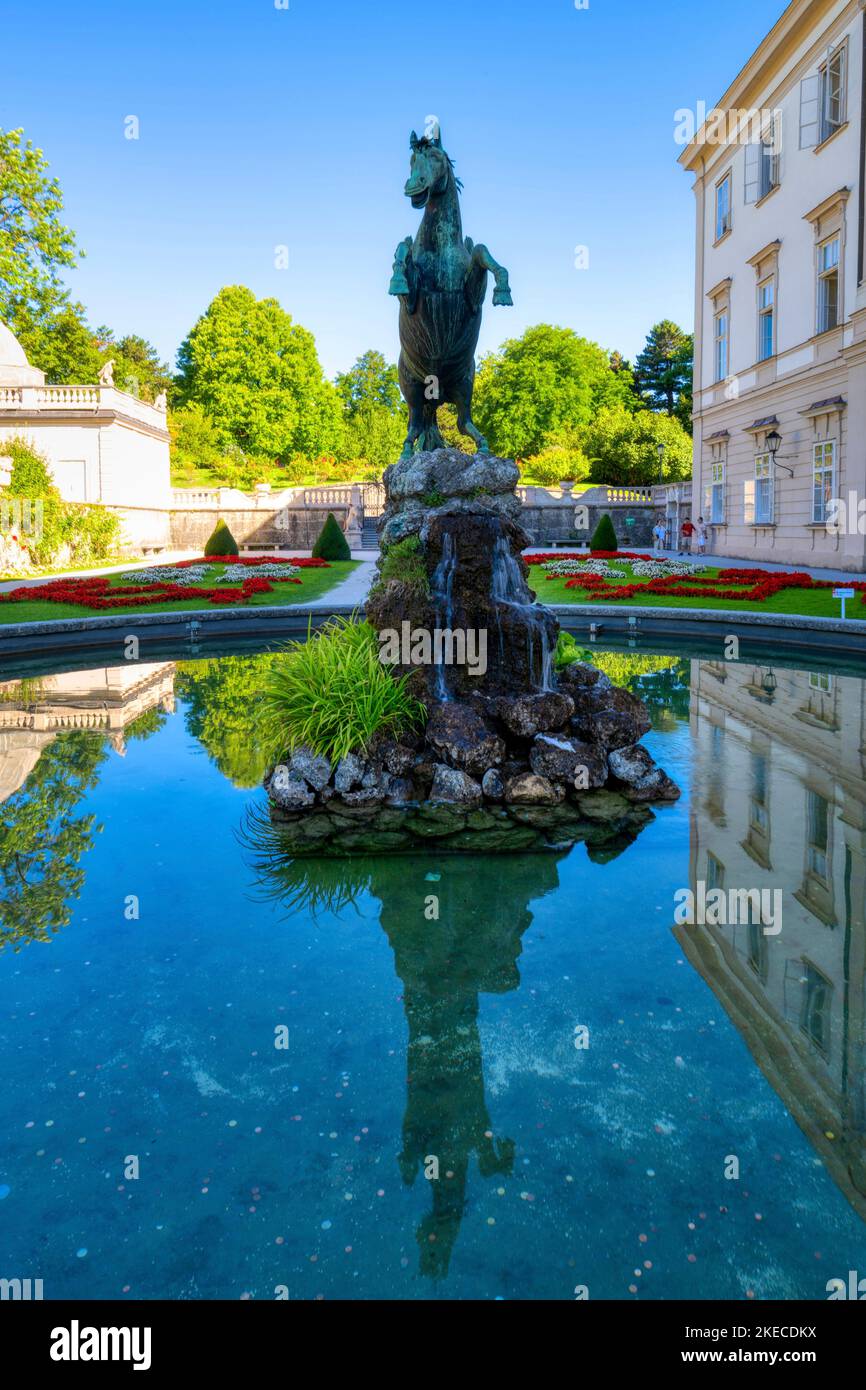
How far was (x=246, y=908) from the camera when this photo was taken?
242 inches

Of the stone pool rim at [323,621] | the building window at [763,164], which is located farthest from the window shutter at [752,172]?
the stone pool rim at [323,621]

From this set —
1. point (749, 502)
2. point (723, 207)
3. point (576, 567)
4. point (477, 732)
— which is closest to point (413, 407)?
point (477, 732)

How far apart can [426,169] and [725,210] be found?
2788cm

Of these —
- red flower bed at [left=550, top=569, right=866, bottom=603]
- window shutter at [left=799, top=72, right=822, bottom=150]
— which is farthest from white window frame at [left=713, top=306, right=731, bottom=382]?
red flower bed at [left=550, top=569, right=866, bottom=603]

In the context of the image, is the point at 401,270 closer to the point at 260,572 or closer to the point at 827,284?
the point at 260,572

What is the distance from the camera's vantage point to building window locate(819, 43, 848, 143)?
23594 millimetres

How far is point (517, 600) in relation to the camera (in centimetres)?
993

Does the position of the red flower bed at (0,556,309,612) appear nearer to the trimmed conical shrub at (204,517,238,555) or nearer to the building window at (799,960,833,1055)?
the trimmed conical shrub at (204,517,238,555)

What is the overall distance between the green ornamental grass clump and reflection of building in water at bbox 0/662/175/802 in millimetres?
2322

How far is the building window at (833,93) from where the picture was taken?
23.6 m

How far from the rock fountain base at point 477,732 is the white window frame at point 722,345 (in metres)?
26.4

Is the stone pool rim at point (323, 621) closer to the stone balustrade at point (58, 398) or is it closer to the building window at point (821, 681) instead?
the building window at point (821, 681)
